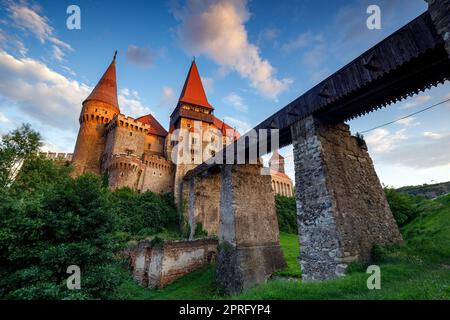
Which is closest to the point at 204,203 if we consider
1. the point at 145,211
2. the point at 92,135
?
the point at 145,211

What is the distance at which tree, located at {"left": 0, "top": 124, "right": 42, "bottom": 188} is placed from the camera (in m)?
19.9

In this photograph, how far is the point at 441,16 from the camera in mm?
4180

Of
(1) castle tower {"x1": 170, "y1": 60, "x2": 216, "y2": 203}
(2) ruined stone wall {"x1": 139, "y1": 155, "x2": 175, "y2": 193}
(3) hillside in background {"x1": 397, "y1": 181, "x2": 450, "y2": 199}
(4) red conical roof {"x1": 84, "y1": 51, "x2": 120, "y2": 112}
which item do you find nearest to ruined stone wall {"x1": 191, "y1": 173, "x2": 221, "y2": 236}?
(1) castle tower {"x1": 170, "y1": 60, "x2": 216, "y2": 203}

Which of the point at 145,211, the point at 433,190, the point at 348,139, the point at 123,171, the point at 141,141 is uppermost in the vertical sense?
the point at 141,141

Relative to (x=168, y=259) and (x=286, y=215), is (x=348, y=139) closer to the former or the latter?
(x=168, y=259)

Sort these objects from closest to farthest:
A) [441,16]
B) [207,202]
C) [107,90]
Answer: [441,16], [207,202], [107,90]

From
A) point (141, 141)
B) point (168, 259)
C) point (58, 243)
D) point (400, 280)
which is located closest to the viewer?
point (400, 280)

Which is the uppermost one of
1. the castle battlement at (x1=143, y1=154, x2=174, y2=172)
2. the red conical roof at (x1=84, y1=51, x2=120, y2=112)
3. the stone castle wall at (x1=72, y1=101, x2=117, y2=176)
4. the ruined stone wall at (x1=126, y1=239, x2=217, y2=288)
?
the red conical roof at (x1=84, y1=51, x2=120, y2=112)

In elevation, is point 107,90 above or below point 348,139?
above

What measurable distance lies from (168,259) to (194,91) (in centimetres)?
3338

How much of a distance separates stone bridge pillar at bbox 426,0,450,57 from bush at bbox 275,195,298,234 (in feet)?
92.5

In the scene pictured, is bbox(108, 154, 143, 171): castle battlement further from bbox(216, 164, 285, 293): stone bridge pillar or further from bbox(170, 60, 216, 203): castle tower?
bbox(216, 164, 285, 293): stone bridge pillar
